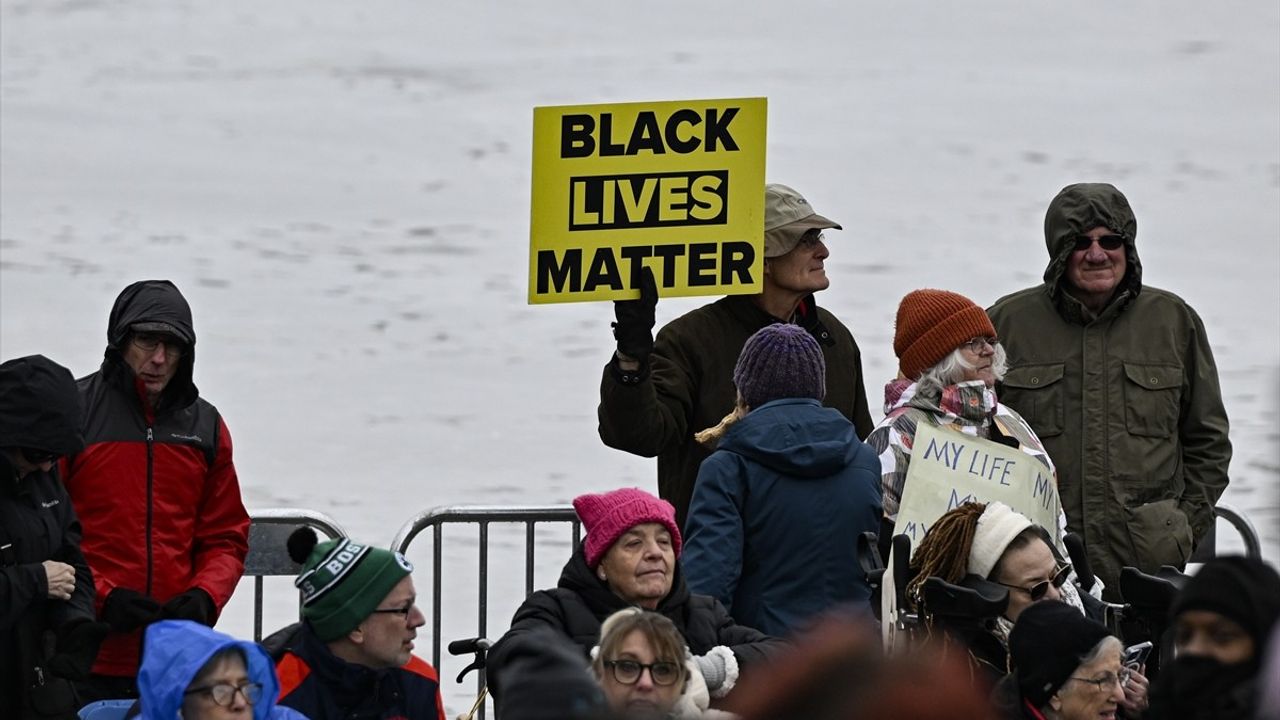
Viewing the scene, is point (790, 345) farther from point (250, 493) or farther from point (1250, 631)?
point (250, 493)

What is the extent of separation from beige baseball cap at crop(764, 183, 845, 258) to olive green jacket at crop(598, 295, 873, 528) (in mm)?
187

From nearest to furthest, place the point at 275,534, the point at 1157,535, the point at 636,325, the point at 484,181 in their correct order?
1. the point at 636,325
2. the point at 1157,535
3. the point at 275,534
4. the point at 484,181

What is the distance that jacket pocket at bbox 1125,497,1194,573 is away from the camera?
259 inches

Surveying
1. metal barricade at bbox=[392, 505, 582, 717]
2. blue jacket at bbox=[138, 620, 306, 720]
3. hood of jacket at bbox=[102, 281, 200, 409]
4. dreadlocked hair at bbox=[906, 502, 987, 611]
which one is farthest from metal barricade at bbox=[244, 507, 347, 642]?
dreadlocked hair at bbox=[906, 502, 987, 611]

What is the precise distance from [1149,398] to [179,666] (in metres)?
3.07

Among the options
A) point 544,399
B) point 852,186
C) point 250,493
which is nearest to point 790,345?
point 250,493

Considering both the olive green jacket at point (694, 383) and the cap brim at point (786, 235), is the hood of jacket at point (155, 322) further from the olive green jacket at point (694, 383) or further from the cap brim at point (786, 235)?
the cap brim at point (786, 235)

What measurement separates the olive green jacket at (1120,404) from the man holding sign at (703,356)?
1.74 feet

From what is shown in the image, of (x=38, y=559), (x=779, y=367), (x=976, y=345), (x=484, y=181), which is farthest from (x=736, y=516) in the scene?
(x=484, y=181)

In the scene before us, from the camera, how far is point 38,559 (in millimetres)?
5434

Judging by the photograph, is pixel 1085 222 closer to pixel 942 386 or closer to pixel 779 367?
pixel 942 386

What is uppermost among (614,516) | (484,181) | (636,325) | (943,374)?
(484,181)

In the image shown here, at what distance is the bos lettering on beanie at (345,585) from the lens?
5332 mm

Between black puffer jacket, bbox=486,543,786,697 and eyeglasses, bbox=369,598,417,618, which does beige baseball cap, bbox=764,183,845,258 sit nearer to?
black puffer jacket, bbox=486,543,786,697
